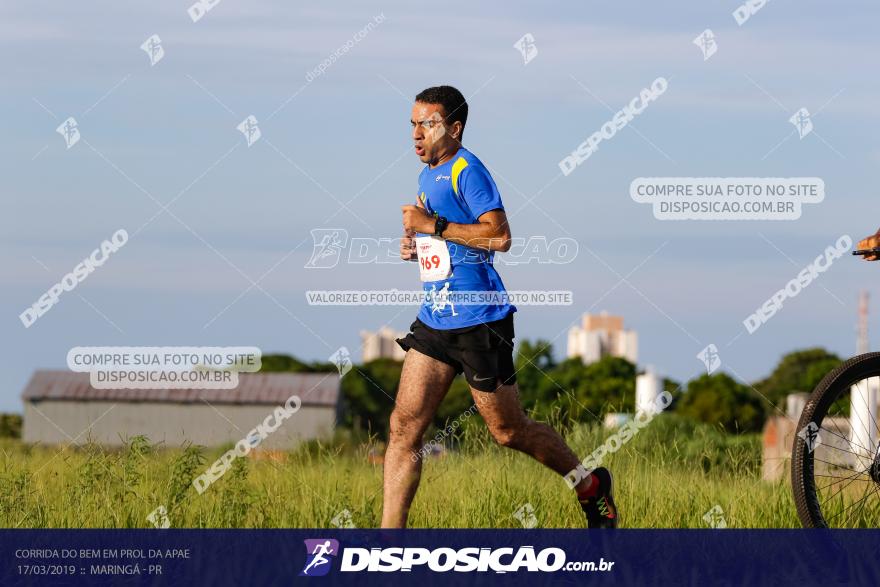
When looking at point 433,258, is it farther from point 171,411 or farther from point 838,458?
point 171,411

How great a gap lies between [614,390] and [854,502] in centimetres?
5893

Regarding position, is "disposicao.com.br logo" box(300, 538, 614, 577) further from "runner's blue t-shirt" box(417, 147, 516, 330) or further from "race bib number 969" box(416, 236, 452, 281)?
"race bib number 969" box(416, 236, 452, 281)

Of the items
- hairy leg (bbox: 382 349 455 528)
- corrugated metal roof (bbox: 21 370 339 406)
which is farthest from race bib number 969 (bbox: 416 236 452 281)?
corrugated metal roof (bbox: 21 370 339 406)

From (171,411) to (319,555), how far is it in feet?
78.0

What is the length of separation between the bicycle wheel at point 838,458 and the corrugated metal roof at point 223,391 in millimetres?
21129

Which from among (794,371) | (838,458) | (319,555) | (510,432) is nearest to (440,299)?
A: (510,432)

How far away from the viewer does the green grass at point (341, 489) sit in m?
7.37

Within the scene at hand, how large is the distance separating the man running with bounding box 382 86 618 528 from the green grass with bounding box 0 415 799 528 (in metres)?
0.75

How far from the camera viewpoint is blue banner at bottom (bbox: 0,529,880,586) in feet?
20.7

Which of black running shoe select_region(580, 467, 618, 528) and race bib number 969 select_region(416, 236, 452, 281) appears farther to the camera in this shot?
black running shoe select_region(580, 467, 618, 528)

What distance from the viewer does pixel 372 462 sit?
8.72 m

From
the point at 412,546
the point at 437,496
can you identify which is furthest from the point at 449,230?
the point at 437,496

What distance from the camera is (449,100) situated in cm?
679

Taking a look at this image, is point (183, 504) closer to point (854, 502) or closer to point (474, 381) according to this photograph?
point (474, 381)
